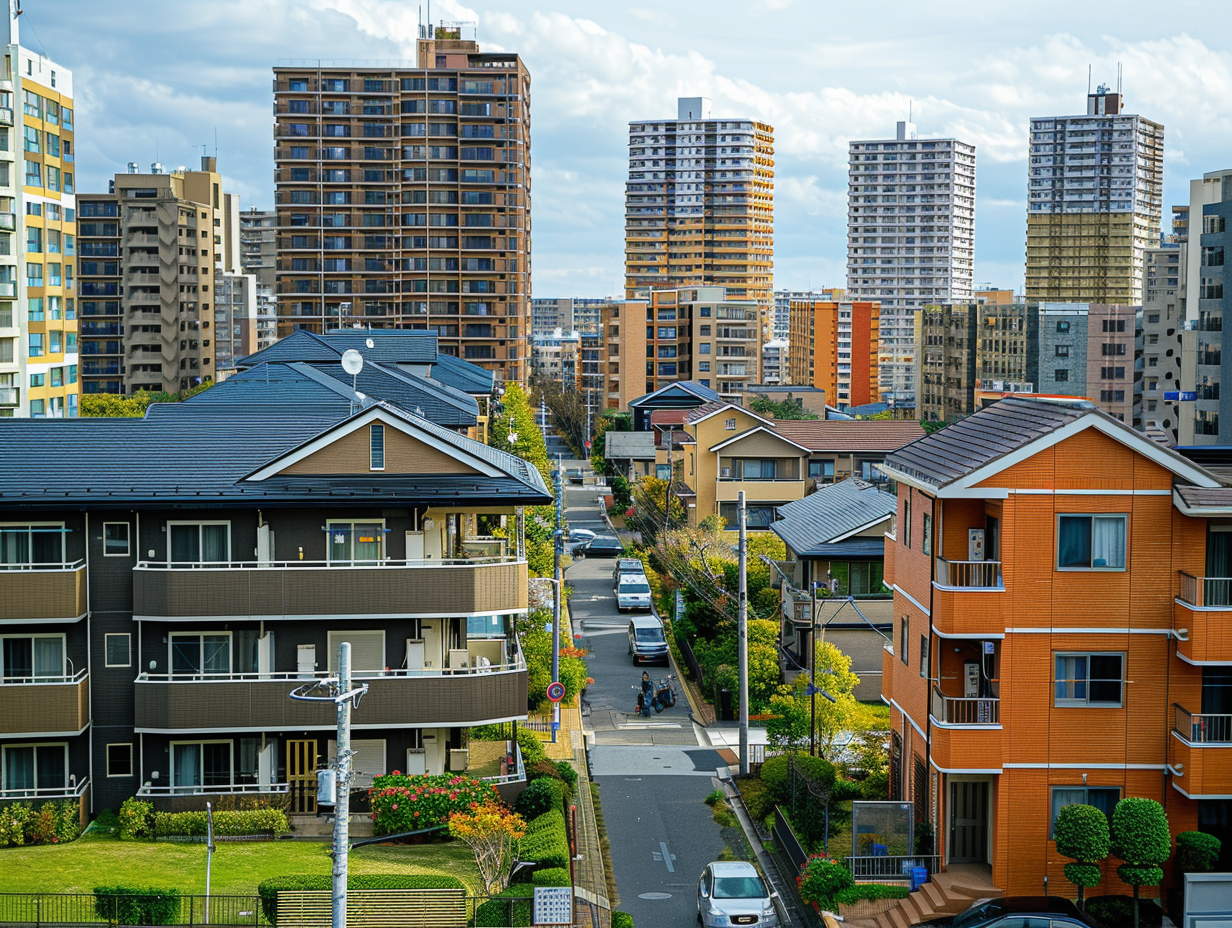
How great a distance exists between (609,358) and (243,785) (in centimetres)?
11412

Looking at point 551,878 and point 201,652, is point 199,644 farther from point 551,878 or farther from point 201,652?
point 551,878

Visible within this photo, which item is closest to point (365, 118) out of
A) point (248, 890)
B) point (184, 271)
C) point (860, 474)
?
point (184, 271)

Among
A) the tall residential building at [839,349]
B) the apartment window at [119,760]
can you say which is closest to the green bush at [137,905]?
the apartment window at [119,760]

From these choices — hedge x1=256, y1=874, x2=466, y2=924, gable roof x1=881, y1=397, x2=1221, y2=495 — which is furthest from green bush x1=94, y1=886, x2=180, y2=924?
gable roof x1=881, y1=397, x2=1221, y2=495

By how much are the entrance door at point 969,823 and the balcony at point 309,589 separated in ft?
37.3

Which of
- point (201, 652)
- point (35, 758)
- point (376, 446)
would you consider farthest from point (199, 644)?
point (376, 446)

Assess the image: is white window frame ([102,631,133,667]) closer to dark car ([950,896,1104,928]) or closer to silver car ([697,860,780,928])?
silver car ([697,860,780,928])

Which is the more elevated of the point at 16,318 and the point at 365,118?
the point at 365,118

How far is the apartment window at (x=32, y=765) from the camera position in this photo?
32219mm

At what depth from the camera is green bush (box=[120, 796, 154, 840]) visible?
102ft

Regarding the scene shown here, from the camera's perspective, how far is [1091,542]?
28.6 m

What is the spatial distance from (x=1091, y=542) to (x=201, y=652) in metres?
20.6

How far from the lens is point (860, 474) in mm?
72188

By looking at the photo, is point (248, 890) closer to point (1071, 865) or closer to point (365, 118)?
point (1071, 865)
